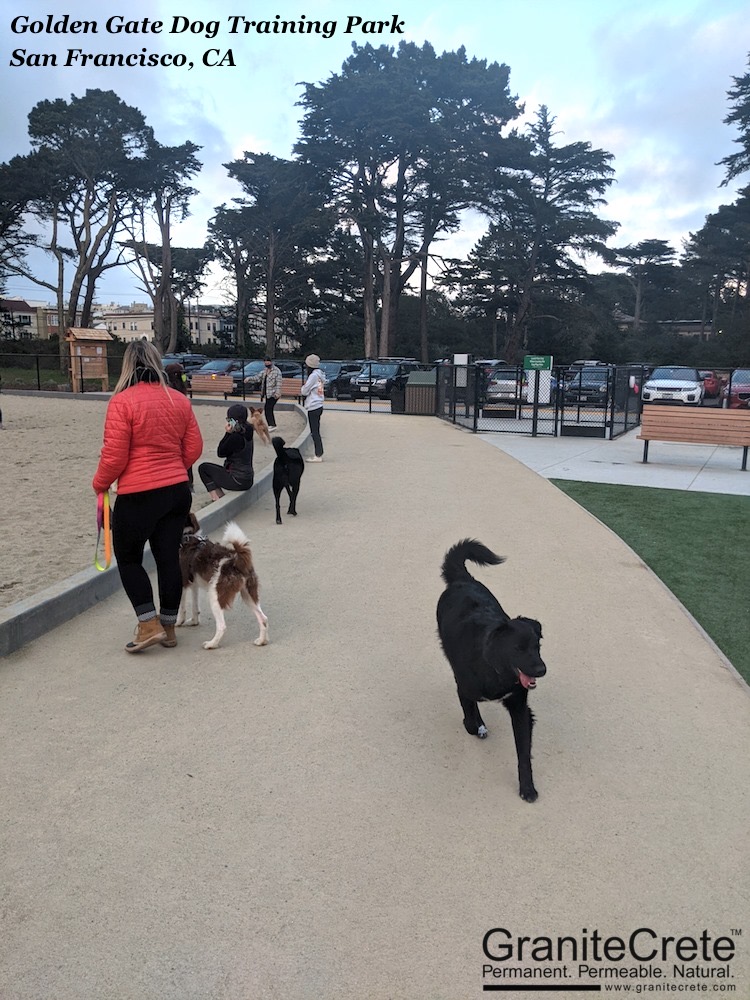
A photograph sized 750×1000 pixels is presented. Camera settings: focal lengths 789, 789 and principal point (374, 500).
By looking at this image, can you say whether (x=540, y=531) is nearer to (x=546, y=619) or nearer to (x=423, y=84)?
(x=546, y=619)

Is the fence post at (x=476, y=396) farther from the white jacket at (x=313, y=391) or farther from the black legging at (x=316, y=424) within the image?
the white jacket at (x=313, y=391)

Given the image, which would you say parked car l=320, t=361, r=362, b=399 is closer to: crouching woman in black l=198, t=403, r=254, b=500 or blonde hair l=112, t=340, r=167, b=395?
crouching woman in black l=198, t=403, r=254, b=500

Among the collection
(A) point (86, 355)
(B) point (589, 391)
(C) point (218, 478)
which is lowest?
(C) point (218, 478)

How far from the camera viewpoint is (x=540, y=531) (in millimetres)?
8344

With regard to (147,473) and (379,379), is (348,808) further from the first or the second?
(379,379)

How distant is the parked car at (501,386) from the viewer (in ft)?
77.9

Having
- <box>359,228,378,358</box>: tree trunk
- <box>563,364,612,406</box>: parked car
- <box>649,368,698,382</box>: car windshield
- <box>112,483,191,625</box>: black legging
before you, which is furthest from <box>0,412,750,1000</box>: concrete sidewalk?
<box>359,228,378,358</box>: tree trunk

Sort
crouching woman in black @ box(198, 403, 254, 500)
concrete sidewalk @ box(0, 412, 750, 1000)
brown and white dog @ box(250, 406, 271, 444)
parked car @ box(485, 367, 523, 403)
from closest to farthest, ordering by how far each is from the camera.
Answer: concrete sidewalk @ box(0, 412, 750, 1000), crouching woman in black @ box(198, 403, 254, 500), brown and white dog @ box(250, 406, 271, 444), parked car @ box(485, 367, 523, 403)

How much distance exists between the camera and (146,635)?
15.6 feet

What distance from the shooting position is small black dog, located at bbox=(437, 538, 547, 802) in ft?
9.93

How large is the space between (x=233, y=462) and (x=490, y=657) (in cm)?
635

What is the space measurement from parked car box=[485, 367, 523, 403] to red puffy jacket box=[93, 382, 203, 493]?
19.1 meters

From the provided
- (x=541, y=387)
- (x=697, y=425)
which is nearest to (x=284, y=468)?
(x=697, y=425)

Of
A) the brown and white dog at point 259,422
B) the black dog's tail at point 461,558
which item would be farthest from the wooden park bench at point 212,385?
the black dog's tail at point 461,558
